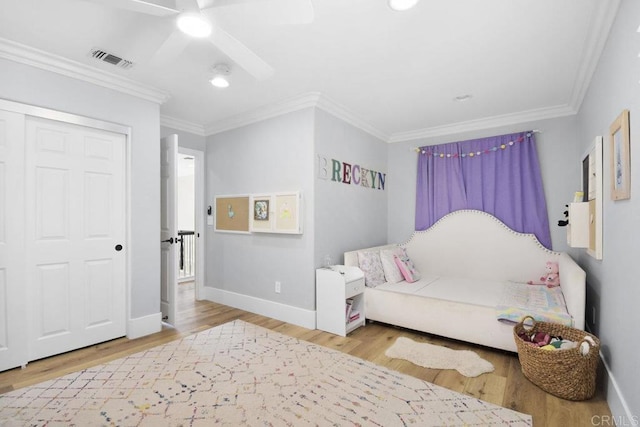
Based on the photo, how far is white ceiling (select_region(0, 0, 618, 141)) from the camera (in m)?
1.88

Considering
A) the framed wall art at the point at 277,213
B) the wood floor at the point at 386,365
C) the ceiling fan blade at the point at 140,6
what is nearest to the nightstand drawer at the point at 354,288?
the wood floor at the point at 386,365

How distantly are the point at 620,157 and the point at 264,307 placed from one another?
11.0ft

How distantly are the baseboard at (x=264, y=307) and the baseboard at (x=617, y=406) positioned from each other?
2285 millimetres

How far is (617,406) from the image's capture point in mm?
1688

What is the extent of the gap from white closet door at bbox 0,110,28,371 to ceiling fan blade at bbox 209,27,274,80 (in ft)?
6.08

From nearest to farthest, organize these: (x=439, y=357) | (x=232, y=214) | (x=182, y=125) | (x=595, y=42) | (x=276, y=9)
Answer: (x=276, y=9), (x=595, y=42), (x=439, y=357), (x=232, y=214), (x=182, y=125)

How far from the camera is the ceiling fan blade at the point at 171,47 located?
178 cm

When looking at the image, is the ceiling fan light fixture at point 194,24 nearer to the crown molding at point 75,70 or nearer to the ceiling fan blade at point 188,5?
the ceiling fan blade at point 188,5

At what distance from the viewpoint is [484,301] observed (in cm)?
279

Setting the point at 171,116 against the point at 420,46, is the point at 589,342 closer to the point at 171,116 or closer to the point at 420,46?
the point at 420,46

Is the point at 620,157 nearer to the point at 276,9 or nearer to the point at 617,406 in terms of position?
the point at 617,406

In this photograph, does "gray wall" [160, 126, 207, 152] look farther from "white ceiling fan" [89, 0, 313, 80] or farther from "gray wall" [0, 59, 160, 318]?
"white ceiling fan" [89, 0, 313, 80]

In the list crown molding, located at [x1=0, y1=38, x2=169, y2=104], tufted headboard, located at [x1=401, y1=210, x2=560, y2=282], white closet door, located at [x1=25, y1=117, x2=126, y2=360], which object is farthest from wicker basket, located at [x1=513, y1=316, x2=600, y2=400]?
crown molding, located at [x1=0, y1=38, x2=169, y2=104]

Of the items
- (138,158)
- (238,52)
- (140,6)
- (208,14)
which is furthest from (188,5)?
(138,158)
